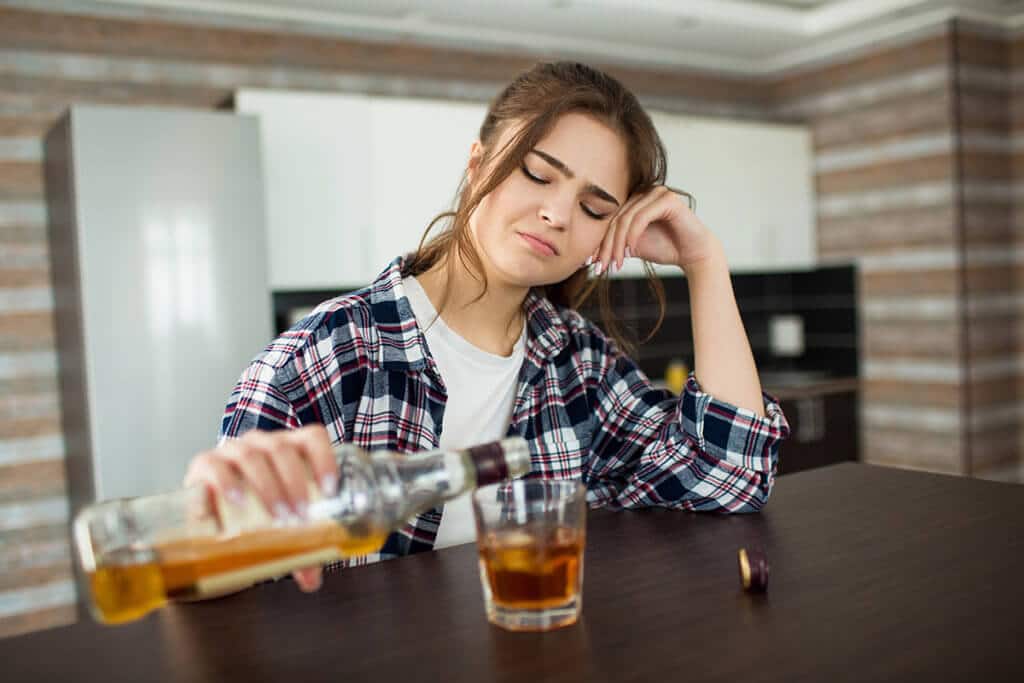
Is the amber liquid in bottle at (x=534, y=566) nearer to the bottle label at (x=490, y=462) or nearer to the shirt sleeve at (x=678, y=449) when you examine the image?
the bottle label at (x=490, y=462)

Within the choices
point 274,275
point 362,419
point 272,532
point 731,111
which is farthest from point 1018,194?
point 272,532

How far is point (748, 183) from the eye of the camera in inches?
178

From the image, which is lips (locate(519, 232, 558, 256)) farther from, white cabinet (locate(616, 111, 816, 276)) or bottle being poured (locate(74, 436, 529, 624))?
white cabinet (locate(616, 111, 816, 276))

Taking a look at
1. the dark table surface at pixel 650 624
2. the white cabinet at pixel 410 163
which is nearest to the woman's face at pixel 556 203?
the dark table surface at pixel 650 624

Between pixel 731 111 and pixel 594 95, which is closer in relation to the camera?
pixel 594 95

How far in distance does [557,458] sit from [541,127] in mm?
480

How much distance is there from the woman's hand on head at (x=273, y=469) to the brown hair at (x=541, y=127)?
63 cm

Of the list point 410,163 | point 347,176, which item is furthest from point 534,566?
point 410,163

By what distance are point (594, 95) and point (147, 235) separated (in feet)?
6.76

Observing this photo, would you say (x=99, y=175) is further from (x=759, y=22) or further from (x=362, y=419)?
(x=759, y=22)

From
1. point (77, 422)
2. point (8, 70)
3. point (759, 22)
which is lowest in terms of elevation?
point (77, 422)

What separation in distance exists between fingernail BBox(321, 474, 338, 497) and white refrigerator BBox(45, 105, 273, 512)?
239 centimetres

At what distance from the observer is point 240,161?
9.96 ft

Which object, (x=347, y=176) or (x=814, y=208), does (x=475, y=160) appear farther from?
Result: (x=814, y=208)
